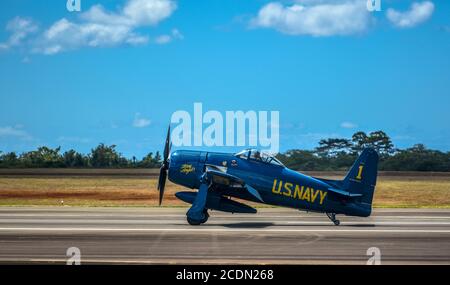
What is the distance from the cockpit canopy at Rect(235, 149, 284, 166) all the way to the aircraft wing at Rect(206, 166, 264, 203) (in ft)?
3.58

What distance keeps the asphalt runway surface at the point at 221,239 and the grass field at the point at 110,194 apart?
1193 centimetres

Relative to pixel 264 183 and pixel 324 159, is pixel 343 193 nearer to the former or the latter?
pixel 264 183

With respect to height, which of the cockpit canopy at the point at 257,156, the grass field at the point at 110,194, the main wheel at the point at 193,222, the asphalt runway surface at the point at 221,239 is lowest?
the asphalt runway surface at the point at 221,239

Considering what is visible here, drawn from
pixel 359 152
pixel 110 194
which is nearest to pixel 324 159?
pixel 359 152

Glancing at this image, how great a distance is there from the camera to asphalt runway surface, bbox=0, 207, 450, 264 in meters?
16.4

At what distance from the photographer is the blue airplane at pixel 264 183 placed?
24953mm

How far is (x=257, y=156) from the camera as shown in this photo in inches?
1009

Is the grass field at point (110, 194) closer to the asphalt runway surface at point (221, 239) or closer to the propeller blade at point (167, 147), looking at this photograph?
the asphalt runway surface at point (221, 239)

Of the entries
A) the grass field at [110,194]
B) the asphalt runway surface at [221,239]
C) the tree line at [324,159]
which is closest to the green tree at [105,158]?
the tree line at [324,159]
